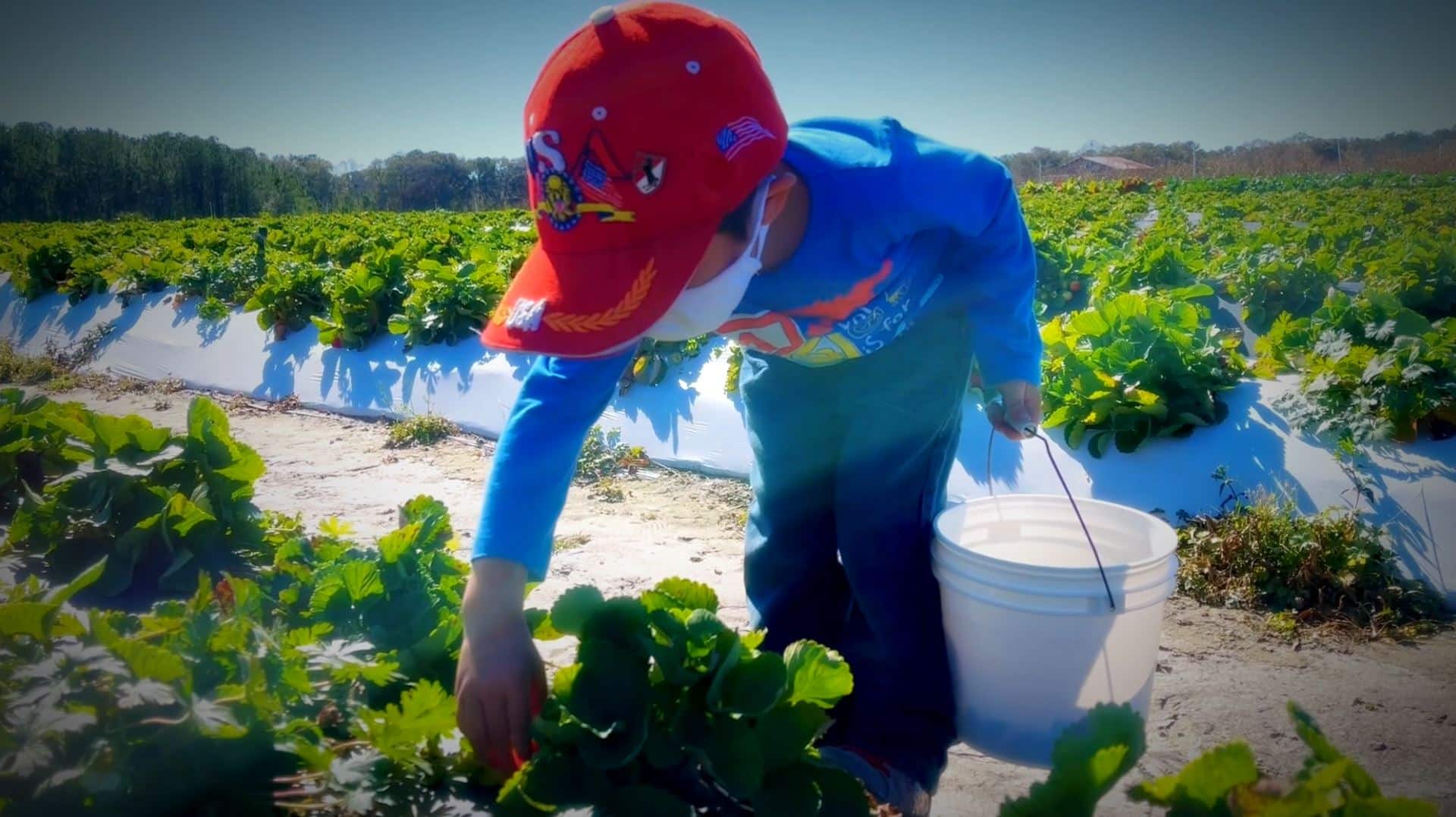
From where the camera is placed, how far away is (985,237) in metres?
1.67

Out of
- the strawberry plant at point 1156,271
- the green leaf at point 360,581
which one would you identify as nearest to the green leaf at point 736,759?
the green leaf at point 360,581

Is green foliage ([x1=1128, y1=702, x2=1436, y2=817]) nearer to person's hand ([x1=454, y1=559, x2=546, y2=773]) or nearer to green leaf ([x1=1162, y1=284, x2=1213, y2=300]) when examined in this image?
person's hand ([x1=454, y1=559, x2=546, y2=773])

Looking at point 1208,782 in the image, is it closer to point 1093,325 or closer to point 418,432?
point 1093,325

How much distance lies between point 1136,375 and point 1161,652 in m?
1.25

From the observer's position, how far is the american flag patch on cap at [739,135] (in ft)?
3.96

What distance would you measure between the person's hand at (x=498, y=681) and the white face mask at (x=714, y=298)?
16.1 inches

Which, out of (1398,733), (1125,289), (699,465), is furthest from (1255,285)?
(1398,733)

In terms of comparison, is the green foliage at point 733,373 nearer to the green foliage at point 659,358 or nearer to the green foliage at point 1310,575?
the green foliage at point 659,358

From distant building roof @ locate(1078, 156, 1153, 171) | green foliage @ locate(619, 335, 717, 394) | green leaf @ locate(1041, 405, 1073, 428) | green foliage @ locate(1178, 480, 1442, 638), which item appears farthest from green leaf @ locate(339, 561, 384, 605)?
distant building roof @ locate(1078, 156, 1153, 171)

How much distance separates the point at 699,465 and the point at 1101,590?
2991 millimetres

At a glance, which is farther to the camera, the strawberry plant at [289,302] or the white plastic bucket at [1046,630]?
the strawberry plant at [289,302]

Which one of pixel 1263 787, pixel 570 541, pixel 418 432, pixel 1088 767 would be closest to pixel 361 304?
pixel 418 432

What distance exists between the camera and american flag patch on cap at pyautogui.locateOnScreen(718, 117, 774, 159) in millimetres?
1207

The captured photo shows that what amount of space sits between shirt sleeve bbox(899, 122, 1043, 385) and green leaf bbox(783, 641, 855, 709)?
753 mm
